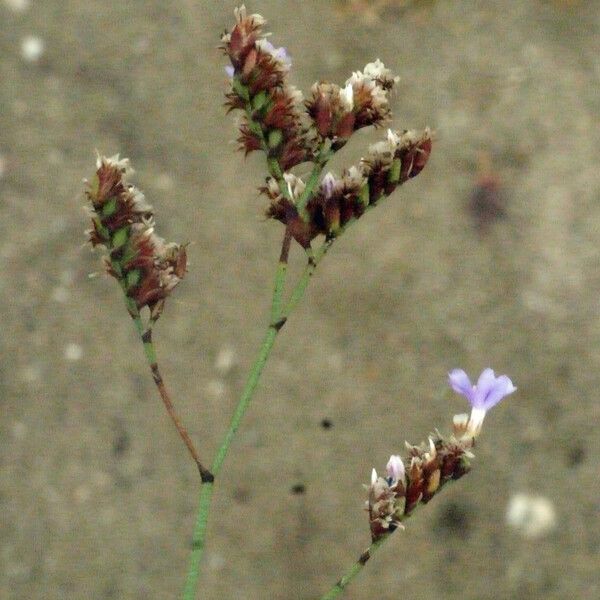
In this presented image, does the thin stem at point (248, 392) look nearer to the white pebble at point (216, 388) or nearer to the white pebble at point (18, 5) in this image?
the white pebble at point (216, 388)

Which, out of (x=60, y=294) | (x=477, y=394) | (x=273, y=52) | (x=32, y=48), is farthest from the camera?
(x=32, y=48)

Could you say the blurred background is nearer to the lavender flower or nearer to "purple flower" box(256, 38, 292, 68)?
the lavender flower

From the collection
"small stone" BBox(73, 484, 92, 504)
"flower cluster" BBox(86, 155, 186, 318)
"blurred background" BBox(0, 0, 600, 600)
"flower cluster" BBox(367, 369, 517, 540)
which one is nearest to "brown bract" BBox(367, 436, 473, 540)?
"flower cluster" BBox(367, 369, 517, 540)

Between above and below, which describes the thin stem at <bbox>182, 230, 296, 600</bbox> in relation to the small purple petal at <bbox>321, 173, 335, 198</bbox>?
below

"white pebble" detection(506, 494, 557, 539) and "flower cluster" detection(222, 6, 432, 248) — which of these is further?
"white pebble" detection(506, 494, 557, 539)

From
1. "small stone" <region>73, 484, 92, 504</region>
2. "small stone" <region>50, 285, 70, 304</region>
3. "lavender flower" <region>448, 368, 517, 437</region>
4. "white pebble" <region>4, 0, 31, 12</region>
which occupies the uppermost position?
"white pebble" <region>4, 0, 31, 12</region>

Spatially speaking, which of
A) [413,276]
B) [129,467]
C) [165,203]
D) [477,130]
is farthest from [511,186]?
[129,467]

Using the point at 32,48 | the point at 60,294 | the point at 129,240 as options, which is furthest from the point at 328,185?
the point at 32,48

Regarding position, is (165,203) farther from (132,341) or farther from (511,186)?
(511,186)

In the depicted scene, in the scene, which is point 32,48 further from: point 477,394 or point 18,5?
point 477,394
